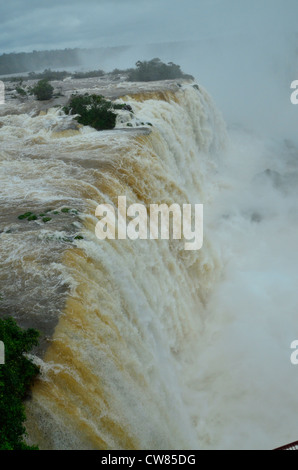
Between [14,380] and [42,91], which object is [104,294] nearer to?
[14,380]

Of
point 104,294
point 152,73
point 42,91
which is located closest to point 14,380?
point 104,294

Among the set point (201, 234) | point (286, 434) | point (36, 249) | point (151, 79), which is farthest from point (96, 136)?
point (151, 79)

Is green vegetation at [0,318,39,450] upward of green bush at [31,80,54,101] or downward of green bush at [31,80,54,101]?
downward

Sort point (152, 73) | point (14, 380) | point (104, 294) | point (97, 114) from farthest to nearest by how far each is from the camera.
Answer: point (152, 73), point (97, 114), point (104, 294), point (14, 380)

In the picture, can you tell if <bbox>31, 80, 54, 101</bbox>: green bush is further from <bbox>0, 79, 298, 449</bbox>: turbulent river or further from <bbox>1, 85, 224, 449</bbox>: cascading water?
<bbox>1, 85, 224, 449</bbox>: cascading water

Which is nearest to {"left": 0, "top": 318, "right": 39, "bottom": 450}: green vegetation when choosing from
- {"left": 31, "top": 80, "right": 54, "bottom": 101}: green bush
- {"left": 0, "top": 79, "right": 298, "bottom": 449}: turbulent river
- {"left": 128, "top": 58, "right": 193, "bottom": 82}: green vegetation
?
{"left": 0, "top": 79, "right": 298, "bottom": 449}: turbulent river

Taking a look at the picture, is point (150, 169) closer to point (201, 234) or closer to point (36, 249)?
point (201, 234)
